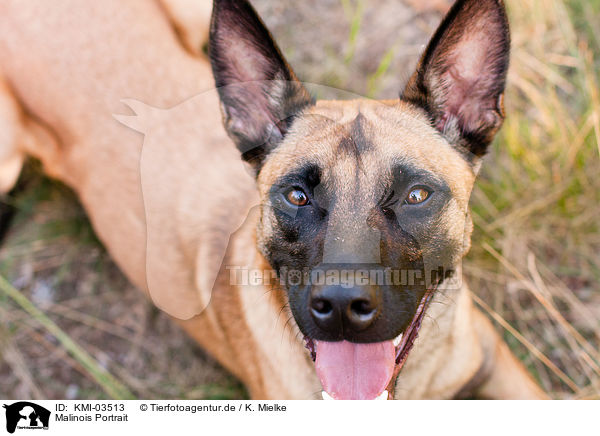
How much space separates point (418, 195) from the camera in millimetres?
2268

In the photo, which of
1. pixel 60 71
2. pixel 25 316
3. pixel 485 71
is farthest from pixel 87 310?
pixel 485 71

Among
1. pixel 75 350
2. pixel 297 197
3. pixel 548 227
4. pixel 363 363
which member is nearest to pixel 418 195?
pixel 297 197

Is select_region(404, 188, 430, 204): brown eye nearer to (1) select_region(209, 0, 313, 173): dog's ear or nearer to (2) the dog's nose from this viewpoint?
(2) the dog's nose

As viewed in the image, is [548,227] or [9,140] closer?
[9,140]

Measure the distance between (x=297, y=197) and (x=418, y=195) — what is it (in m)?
0.50

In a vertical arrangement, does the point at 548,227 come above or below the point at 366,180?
below

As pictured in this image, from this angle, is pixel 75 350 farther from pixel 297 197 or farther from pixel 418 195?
pixel 418 195

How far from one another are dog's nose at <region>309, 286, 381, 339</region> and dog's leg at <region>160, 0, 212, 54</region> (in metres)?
2.61

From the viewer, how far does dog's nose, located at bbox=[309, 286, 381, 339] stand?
203cm

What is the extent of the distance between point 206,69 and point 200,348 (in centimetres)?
193

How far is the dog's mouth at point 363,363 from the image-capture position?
236cm
